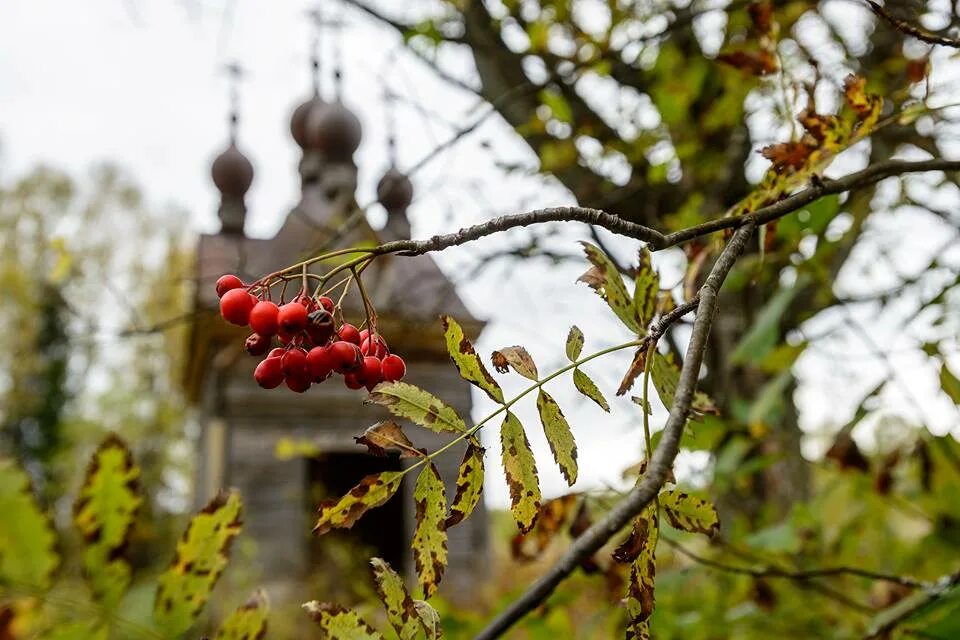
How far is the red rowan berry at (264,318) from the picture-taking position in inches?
20.4

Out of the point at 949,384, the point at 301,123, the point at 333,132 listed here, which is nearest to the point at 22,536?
the point at 949,384

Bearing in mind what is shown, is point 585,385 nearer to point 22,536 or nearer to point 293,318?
point 293,318

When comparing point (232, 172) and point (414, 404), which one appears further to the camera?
point (232, 172)

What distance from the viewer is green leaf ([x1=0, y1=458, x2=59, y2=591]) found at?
426mm

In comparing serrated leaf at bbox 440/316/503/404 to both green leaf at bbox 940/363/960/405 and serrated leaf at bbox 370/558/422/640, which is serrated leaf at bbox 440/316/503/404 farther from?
green leaf at bbox 940/363/960/405

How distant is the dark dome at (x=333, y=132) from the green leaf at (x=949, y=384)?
4.03 metres

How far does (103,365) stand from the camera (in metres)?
15.4

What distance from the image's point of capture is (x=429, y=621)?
1.30 feet

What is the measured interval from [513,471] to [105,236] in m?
15.8

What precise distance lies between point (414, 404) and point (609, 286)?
14 centimetres

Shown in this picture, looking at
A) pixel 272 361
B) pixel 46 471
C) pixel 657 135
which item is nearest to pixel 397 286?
pixel 657 135

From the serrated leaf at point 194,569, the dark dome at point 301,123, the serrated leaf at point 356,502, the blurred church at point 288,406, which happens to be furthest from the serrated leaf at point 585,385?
the dark dome at point 301,123

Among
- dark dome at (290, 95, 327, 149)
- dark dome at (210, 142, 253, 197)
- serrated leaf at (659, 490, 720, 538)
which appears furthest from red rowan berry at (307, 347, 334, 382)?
dark dome at (210, 142, 253, 197)

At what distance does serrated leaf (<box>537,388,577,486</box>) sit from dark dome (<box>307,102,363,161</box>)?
4364mm
